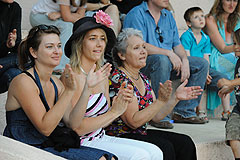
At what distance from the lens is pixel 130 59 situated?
3.35 m

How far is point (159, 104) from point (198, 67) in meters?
1.42

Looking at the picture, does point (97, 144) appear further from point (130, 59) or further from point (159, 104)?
point (130, 59)

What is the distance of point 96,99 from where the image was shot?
288cm

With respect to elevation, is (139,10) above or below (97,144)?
above

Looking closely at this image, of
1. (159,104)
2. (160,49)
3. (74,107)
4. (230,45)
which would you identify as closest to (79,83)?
(74,107)

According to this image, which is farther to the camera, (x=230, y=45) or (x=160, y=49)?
(x=230, y=45)

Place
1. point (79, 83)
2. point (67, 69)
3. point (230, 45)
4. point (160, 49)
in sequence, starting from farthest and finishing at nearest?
1. point (230, 45)
2. point (160, 49)
3. point (79, 83)
4. point (67, 69)

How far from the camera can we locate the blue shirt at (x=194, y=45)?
485cm

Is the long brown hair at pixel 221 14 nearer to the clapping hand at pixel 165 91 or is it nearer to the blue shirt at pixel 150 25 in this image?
the blue shirt at pixel 150 25

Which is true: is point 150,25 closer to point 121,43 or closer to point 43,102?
point 121,43

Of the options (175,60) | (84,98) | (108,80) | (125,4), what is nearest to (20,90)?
(84,98)

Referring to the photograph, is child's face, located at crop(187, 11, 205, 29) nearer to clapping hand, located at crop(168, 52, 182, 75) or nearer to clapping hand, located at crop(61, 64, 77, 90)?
clapping hand, located at crop(168, 52, 182, 75)

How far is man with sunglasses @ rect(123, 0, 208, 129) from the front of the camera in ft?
13.0

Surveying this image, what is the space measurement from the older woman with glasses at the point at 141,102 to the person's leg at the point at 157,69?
541 millimetres
